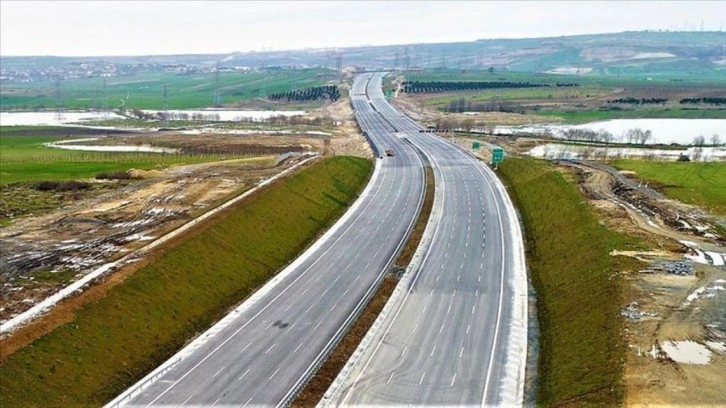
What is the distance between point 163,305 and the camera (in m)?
57.8

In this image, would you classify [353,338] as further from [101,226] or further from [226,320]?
[101,226]

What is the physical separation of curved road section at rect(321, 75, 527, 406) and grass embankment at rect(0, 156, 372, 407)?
15383mm

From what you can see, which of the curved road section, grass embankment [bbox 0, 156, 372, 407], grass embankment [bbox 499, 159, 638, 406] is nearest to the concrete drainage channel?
grass embankment [bbox 0, 156, 372, 407]

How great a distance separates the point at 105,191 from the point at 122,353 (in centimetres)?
5983

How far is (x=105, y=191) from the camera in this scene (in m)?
104

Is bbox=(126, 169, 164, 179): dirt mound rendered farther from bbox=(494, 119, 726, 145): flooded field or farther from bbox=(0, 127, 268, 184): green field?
bbox=(494, 119, 726, 145): flooded field

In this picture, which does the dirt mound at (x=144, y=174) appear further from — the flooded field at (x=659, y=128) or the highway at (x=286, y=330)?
the flooded field at (x=659, y=128)

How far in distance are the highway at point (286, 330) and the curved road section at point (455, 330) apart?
3.84 m

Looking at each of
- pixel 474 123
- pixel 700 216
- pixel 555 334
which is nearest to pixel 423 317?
pixel 555 334

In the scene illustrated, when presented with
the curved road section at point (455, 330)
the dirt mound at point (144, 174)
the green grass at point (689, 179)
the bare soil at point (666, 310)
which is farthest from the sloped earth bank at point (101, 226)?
the green grass at point (689, 179)

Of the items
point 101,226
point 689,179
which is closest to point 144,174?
point 101,226

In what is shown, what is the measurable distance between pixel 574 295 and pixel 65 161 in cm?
11482

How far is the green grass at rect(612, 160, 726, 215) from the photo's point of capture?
290ft

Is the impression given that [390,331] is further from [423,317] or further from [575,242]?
[575,242]
